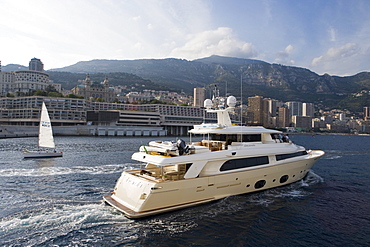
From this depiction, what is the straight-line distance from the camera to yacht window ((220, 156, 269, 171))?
13977 millimetres


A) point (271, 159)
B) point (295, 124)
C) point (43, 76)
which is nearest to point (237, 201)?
point (271, 159)

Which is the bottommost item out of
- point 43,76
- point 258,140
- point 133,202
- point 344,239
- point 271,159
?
point 344,239

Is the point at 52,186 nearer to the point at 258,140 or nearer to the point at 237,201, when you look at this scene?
the point at 237,201

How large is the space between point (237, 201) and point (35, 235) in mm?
9460

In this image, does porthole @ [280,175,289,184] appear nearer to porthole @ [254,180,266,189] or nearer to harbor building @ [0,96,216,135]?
porthole @ [254,180,266,189]

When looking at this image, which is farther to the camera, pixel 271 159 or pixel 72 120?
pixel 72 120

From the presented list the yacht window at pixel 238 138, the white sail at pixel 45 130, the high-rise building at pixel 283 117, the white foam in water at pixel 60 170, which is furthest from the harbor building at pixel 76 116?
the high-rise building at pixel 283 117

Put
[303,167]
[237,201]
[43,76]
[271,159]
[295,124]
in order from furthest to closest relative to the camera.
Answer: [295,124] → [43,76] → [303,167] → [271,159] → [237,201]

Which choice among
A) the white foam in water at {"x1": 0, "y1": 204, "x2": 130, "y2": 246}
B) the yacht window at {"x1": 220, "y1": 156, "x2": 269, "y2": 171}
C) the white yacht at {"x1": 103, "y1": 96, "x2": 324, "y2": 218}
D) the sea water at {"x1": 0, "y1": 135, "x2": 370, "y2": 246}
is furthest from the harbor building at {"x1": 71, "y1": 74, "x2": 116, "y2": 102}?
the yacht window at {"x1": 220, "y1": 156, "x2": 269, "y2": 171}

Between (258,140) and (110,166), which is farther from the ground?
(258,140)

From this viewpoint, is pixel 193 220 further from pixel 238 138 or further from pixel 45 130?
pixel 45 130

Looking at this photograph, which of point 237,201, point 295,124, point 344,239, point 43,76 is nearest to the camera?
point 344,239

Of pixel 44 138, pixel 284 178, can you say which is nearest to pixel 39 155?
pixel 44 138

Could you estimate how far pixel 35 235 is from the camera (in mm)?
9633
